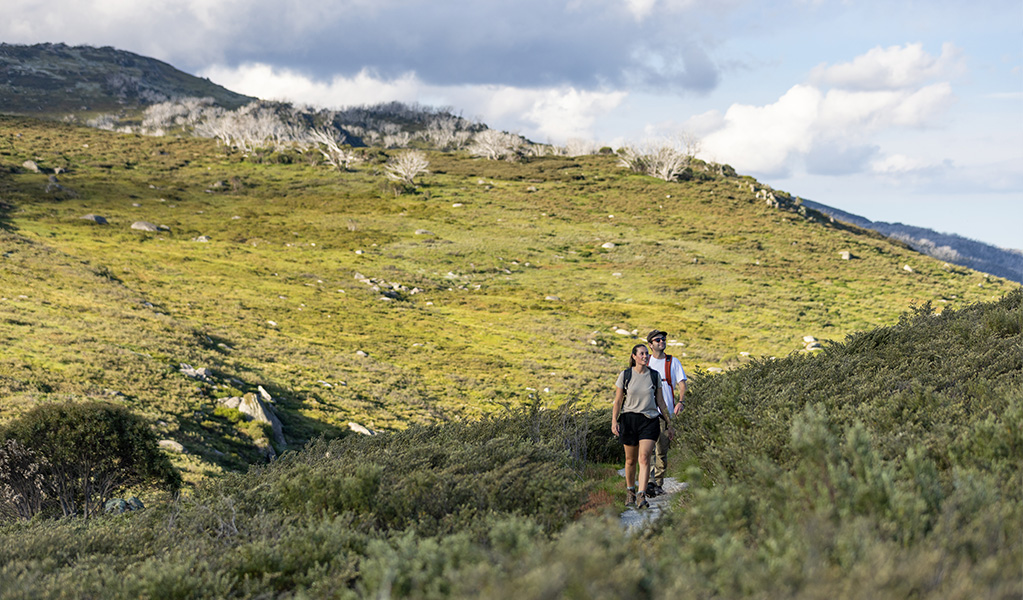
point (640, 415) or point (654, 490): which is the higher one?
point (640, 415)

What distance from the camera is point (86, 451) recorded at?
9.68 metres

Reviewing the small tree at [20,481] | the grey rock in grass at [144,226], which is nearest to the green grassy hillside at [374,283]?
the grey rock in grass at [144,226]

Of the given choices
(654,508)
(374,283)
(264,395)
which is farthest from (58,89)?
(654,508)

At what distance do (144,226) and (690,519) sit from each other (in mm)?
55811

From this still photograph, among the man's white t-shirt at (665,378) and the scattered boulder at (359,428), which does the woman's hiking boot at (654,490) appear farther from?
the scattered boulder at (359,428)

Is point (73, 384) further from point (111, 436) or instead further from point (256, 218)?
point (256, 218)

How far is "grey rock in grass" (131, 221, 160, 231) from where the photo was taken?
156 feet

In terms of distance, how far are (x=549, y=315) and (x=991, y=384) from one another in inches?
1250

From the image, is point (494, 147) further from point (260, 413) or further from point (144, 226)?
point (260, 413)

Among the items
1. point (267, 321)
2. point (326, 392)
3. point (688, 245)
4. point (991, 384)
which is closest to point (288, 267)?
point (267, 321)

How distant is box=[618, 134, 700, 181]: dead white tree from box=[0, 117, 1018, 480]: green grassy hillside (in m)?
3.61

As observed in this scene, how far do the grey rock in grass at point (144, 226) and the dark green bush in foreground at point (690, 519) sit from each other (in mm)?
48734

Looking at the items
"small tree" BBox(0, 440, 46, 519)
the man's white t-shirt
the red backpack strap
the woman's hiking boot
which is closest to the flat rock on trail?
the woman's hiking boot

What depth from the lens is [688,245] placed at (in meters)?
58.2
